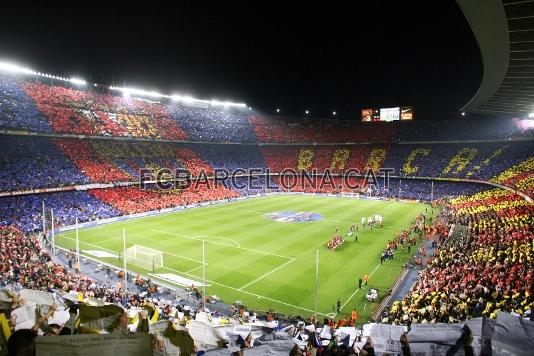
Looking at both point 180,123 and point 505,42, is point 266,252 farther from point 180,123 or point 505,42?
point 180,123

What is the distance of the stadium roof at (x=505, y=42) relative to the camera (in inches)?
535

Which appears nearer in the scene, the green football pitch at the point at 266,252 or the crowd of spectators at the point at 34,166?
the green football pitch at the point at 266,252

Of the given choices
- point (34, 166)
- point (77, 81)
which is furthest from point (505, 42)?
point (77, 81)

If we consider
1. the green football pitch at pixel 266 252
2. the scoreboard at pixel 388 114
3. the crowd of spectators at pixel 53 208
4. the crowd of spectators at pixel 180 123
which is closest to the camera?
the green football pitch at pixel 266 252

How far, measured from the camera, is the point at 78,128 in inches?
2180

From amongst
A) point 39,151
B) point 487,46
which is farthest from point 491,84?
point 39,151

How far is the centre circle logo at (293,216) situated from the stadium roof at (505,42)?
22.3 m

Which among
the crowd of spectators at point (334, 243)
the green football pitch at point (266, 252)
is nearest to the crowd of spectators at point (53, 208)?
the green football pitch at point (266, 252)

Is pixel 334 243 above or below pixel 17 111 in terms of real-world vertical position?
below

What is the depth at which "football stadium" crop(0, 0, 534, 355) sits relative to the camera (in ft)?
22.5

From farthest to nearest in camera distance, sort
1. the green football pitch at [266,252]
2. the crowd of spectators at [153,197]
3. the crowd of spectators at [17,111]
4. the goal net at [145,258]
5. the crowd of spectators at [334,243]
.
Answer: the crowd of spectators at [17,111], the crowd of spectators at [153,197], the crowd of spectators at [334,243], the goal net at [145,258], the green football pitch at [266,252]

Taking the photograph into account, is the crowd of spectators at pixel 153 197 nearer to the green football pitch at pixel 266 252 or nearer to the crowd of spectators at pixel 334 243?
the green football pitch at pixel 266 252

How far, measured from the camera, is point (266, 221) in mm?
43000

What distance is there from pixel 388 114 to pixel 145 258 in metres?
69.9
